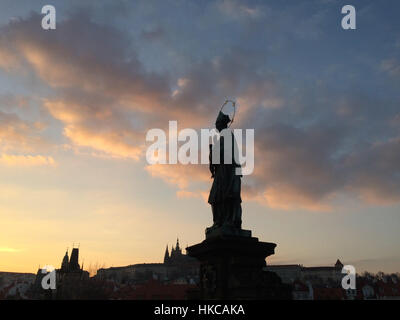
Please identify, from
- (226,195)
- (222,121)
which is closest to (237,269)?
(226,195)

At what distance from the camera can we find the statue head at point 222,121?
9.68 m

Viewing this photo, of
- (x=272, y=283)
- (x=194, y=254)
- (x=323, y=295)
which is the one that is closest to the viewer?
(x=272, y=283)

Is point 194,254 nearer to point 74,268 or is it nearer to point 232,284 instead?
point 232,284

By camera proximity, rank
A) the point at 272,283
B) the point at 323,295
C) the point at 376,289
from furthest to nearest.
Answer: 1. the point at 376,289
2. the point at 323,295
3. the point at 272,283

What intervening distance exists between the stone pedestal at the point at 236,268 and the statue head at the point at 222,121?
Answer: 3013mm

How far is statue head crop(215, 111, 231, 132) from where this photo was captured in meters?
9.68

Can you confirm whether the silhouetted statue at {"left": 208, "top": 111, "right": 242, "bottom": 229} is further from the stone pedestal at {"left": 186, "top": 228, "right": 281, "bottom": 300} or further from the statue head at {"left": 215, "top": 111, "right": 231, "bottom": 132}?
the stone pedestal at {"left": 186, "top": 228, "right": 281, "bottom": 300}

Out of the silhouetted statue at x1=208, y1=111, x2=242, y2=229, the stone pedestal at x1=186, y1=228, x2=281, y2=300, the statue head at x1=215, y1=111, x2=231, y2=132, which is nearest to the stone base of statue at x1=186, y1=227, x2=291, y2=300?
the stone pedestal at x1=186, y1=228, x2=281, y2=300
